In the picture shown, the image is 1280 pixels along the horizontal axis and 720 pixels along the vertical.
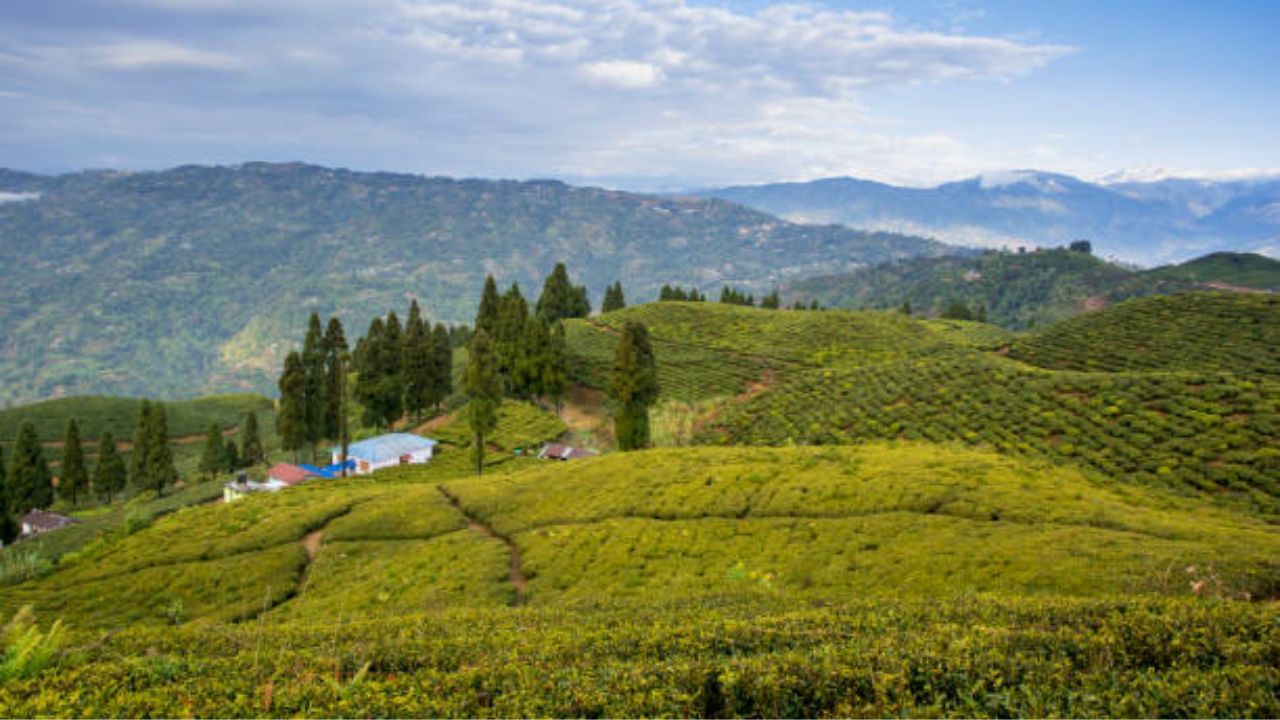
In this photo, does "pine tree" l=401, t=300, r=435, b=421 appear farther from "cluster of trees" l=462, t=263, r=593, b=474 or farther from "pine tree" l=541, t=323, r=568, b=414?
"pine tree" l=541, t=323, r=568, b=414

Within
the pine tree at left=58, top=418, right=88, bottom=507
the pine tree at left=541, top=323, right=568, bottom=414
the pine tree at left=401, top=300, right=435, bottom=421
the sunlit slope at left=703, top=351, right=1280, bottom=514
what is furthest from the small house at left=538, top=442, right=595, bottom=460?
the pine tree at left=58, top=418, right=88, bottom=507

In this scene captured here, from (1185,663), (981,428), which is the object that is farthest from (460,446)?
(1185,663)

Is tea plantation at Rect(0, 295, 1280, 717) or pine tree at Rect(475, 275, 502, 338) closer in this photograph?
tea plantation at Rect(0, 295, 1280, 717)

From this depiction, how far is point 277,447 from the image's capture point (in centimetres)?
9200

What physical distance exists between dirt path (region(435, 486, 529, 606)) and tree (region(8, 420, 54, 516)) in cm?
5728

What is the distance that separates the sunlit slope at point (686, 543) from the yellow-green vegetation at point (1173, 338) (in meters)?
40.0

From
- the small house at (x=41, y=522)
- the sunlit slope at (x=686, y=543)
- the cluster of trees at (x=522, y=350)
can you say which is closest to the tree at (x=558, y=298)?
the cluster of trees at (x=522, y=350)

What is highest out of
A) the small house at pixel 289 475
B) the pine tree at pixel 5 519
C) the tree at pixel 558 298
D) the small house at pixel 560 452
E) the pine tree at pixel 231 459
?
the tree at pixel 558 298

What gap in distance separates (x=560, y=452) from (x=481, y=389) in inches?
486

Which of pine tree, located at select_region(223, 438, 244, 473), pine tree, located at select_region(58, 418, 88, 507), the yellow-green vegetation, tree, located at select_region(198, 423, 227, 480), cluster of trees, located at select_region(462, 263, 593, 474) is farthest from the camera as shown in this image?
pine tree, located at select_region(223, 438, 244, 473)

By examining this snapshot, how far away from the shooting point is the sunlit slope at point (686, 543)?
57.2ft

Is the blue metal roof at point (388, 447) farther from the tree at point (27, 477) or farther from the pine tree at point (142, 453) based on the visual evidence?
the tree at point (27, 477)

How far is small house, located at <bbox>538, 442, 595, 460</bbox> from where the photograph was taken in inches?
2343

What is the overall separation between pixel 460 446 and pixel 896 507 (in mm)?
46277
